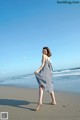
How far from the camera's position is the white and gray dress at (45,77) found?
23.2 feet

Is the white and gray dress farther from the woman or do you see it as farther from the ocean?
the ocean

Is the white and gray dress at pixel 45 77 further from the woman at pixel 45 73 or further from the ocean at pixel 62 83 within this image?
the ocean at pixel 62 83

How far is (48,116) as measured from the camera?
19.2ft

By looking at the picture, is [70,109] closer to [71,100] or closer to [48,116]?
[48,116]

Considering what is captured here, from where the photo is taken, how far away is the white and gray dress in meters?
7.06

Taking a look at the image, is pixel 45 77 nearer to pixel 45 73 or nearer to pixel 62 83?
pixel 45 73

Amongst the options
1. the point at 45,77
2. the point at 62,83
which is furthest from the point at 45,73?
the point at 62,83

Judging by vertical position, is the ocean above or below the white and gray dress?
below

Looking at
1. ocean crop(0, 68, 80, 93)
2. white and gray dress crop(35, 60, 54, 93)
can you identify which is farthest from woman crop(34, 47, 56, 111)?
ocean crop(0, 68, 80, 93)

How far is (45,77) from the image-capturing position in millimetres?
7105

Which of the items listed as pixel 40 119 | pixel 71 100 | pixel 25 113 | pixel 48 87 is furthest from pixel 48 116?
pixel 71 100

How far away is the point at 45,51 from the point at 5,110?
6.97ft

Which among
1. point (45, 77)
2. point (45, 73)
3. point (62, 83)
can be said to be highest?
point (45, 73)

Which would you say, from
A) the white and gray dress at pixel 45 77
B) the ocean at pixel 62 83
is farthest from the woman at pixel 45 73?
the ocean at pixel 62 83
